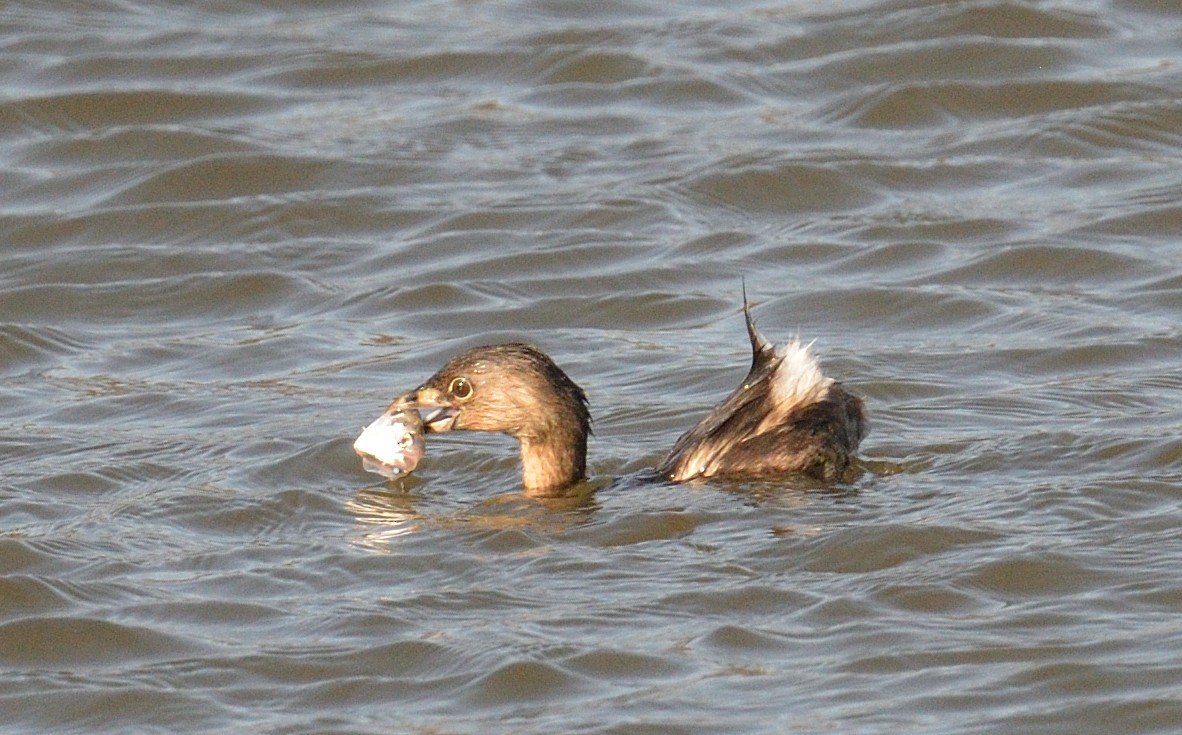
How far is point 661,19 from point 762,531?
7.98m

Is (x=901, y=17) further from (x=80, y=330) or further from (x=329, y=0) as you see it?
(x=80, y=330)

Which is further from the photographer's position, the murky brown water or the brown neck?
the brown neck

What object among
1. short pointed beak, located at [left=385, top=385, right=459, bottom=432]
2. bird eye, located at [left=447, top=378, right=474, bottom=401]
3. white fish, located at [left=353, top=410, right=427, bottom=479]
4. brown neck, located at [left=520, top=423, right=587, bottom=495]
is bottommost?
brown neck, located at [left=520, top=423, right=587, bottom=495]

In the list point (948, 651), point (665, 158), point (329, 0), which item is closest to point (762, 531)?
point (948, 651)

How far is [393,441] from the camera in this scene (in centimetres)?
838

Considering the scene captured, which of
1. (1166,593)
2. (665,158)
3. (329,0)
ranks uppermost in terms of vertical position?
(329,0)

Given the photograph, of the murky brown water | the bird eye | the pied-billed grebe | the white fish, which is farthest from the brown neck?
the white fish

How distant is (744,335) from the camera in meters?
10.3

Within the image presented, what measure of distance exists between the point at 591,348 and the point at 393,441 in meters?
2.16

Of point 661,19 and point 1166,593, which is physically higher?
point 661,19

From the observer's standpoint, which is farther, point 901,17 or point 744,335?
point 901,17

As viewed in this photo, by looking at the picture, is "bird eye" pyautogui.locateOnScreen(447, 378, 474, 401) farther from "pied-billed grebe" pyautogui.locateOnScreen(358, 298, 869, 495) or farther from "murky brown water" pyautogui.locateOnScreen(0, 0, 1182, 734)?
"murky brown water" pyautogui.locateOnScreen(0, 0, 1182, 734)

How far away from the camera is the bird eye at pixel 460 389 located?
8.34 m

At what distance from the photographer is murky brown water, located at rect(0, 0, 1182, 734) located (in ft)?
21.5
